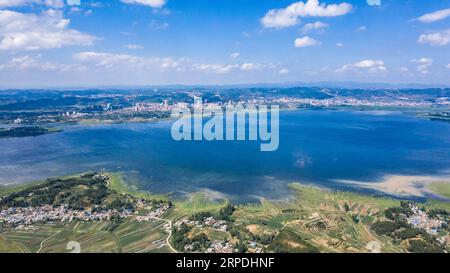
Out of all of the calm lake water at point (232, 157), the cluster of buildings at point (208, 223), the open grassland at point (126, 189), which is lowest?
the cluster of buildings at point (208, 223)

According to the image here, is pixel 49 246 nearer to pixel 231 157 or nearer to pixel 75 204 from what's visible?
pixel 75 204

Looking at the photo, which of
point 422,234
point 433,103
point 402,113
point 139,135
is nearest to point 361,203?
point 422,234

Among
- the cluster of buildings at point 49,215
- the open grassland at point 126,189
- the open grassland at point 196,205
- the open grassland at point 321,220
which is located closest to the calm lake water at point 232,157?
the open grassland at point 126,189

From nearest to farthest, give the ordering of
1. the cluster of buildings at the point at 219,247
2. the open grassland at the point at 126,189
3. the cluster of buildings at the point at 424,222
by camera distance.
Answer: the cluster of buildings at the point at 219,247 < the cluster of buildings at the point at 424,222 < the open grassland at the point at 126,189

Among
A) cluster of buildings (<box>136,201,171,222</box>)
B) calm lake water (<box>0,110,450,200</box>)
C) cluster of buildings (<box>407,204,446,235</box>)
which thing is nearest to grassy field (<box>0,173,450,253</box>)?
cluster of buildings (<box>136,201,171,222</box>)

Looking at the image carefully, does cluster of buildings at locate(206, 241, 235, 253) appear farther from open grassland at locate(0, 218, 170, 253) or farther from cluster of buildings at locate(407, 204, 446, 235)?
cluster of buildings at locate(407, 204, 446, 235)

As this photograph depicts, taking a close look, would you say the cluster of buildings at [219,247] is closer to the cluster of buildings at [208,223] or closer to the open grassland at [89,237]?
the cluster of buildings at [208,223]

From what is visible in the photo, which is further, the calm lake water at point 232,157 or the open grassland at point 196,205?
the calm lake water at point 232,157
